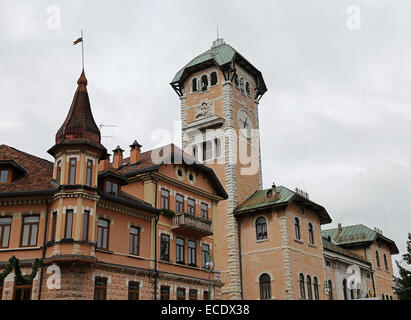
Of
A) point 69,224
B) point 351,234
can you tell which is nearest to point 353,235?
point 351,234

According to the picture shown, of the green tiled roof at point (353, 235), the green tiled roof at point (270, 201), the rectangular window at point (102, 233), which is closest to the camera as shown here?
the rectangular window at point (102, 233)

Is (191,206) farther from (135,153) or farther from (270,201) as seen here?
(270,201)

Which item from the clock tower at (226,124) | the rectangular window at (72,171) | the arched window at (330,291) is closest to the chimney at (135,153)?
the rectangular window at (72,171)

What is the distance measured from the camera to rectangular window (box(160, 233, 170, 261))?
3434 centimetres

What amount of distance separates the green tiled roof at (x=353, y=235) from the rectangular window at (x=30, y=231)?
A: 4893 centimetres

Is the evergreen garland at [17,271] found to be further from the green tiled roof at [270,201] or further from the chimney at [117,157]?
the green tiled roof at [270,201]

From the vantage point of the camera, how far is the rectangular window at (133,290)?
3094 centimetres

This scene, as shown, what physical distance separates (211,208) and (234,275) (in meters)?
11.5

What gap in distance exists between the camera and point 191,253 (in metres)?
37.1

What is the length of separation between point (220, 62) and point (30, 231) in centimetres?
3454
